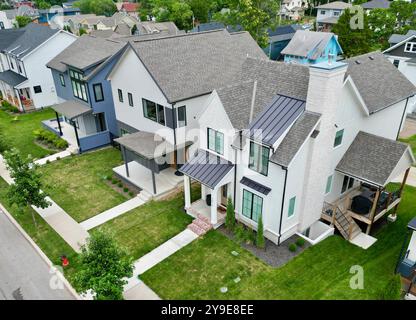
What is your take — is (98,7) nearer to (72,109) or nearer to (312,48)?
(312,48)

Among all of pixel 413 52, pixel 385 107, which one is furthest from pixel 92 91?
pixel 413 52

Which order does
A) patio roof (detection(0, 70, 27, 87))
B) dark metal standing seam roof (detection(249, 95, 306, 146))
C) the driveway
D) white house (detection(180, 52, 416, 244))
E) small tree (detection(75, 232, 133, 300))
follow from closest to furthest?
small tree (detection(75, 232, 133, 300)), the driveway, white house (detection(180, 52, 416, 244)), dark metal standing seam roof (detection(249, 95, 306, 146)), patio roof (detection(0, 70, 27, 87))

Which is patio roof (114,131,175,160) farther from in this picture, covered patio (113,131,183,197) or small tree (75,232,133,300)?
small tree (75,232,133,300)

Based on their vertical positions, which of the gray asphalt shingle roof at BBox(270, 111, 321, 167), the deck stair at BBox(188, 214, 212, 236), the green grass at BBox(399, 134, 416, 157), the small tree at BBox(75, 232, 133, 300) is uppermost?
the gray asphalt shingle roof at BBox(270, 111, 321, 167)

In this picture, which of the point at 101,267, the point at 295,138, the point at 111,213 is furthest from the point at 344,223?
the point at 111,213

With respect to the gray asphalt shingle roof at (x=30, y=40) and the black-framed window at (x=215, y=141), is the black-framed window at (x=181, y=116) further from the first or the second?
the gray asphalt shingle roof at (x=30, y=40)

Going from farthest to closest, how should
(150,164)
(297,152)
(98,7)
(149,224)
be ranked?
1. (98,7)
2. (150,164)
3. (149,224)
4. (297,152)

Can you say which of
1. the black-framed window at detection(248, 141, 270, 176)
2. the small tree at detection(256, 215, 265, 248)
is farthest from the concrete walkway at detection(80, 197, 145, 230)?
the black-framed window at detection(248, 141, 270, 176)
